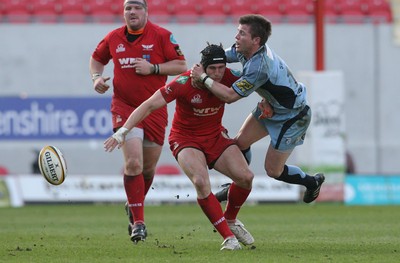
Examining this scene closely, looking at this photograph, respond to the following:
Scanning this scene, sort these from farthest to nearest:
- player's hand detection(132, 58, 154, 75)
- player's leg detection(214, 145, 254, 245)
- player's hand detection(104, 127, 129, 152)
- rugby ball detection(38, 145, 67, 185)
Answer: player's hand detection(132, 58, 154, 75) < rugby ball detection(38, 145, 67, 185) < player's leg detection(214, 145, 254, 245) < player's hand detection(104, 127, 129, 152)

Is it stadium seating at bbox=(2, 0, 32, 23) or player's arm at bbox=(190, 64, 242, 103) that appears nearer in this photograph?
player's arm at bbox=(190, 64, 242, 103)

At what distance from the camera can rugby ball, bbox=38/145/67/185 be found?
33.4 feet

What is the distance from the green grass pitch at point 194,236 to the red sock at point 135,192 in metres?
0.38

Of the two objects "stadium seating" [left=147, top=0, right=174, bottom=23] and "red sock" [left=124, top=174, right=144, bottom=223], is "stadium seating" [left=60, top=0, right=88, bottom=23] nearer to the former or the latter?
"stadium seating" [left=147, top=0, right=174, bottom=23]

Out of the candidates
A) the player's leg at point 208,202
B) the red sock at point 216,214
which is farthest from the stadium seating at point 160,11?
the red sock at point 216,214

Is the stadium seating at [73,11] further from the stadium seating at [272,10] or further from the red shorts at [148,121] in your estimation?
the red shorts at [148,121]

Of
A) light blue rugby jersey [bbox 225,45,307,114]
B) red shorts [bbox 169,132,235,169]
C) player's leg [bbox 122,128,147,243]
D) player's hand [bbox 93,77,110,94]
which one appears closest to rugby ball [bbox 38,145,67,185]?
player's leg [bbox 122,128,147,243]

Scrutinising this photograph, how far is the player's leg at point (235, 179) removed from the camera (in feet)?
32.5

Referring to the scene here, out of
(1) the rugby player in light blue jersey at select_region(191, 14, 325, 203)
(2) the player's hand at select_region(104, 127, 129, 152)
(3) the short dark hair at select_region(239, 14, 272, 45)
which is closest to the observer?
(2) the player's hand at select_region(104, 127, 129, 152)

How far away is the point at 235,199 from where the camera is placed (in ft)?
33.7

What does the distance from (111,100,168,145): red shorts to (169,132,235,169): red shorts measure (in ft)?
2.61

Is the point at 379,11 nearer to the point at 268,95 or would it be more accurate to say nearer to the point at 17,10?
the point at 17,10

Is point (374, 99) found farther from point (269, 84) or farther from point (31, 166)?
point (269, 84)

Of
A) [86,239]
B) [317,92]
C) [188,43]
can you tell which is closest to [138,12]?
[86,239]
